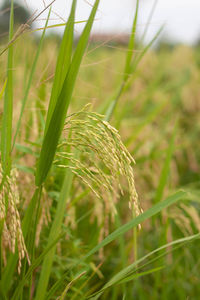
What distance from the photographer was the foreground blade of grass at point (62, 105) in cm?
73

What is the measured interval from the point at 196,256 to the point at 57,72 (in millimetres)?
1571

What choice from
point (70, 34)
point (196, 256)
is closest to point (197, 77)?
point (196, 256)

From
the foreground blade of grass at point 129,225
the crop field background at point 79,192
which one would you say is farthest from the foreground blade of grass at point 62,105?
the foreground blade of grass at point 129,225

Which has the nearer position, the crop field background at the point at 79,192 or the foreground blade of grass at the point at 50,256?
the crop field background at the point at 79,192

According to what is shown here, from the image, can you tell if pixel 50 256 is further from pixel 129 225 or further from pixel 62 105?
pixel 62 105

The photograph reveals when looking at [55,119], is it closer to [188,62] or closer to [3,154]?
[3,154]

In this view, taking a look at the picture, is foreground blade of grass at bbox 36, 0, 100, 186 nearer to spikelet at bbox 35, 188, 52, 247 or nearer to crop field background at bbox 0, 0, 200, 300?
crop field background at bbox 0, 0, 200, 300

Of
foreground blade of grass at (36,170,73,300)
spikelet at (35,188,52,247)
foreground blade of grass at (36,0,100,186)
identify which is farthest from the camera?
spikelet at (35,188,52,247)

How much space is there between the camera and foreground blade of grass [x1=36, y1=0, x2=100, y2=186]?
0.73m

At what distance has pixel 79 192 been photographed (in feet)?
4.19

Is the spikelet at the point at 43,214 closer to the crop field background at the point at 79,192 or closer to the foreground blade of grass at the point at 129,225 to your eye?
the crop field background at the point at 79,192

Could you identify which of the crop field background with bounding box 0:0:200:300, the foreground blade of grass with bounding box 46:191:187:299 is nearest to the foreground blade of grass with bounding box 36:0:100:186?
the crop field background with bounding box 0:0:200:300

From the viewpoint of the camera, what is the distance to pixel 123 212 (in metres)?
2.30

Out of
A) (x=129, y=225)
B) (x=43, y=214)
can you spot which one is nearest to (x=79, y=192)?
(x=43, y=214)
